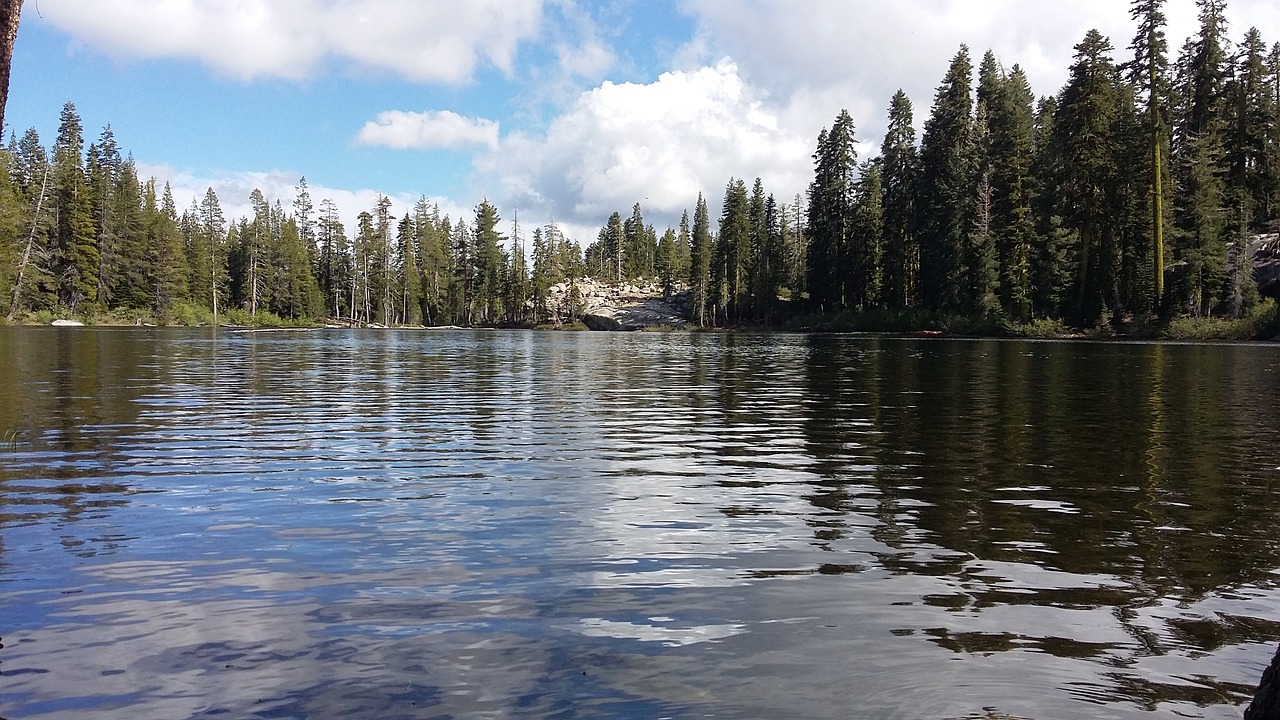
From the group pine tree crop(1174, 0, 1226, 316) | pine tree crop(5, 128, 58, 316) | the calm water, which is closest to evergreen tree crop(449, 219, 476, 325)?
pine tree crop(5, 128, 58, 316)

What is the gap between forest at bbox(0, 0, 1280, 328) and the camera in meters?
54.4

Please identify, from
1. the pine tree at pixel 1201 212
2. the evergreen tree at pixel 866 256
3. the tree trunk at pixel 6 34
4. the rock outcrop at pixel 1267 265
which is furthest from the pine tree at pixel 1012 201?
the tree trunk at pixel 6 34

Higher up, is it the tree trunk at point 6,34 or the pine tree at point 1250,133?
the pine tree at point 1250,133

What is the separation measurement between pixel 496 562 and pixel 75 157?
123 meters

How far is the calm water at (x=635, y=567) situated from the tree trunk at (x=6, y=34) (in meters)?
3.53

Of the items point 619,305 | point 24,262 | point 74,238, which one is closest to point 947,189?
point 619,305

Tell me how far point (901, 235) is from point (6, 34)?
83758 mm

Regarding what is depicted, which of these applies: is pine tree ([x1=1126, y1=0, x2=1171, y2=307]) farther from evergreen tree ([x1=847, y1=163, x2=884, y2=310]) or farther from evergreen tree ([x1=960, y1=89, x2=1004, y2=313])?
evergreen tree ([x1=847, y1=163, x2=884, y2=310])

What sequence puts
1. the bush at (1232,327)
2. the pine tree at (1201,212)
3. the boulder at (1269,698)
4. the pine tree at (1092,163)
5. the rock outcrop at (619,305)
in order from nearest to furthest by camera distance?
the boulder at (1269,698), the bush at (1232,327), the pine tree at (1201,212), the pine tree at (1092,163), the rock outcrop at (619,305)

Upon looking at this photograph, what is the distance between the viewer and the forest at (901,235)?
178ft

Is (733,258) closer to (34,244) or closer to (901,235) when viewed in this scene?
(901,235)

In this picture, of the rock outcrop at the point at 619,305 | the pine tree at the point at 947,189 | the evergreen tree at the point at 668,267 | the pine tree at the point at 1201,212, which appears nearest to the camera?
the pine tree at the point at 1201,212

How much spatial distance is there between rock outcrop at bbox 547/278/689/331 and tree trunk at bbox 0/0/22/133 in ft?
379

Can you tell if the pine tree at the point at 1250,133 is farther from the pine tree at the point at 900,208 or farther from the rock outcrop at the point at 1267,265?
the pine tree at the point at 900,208
